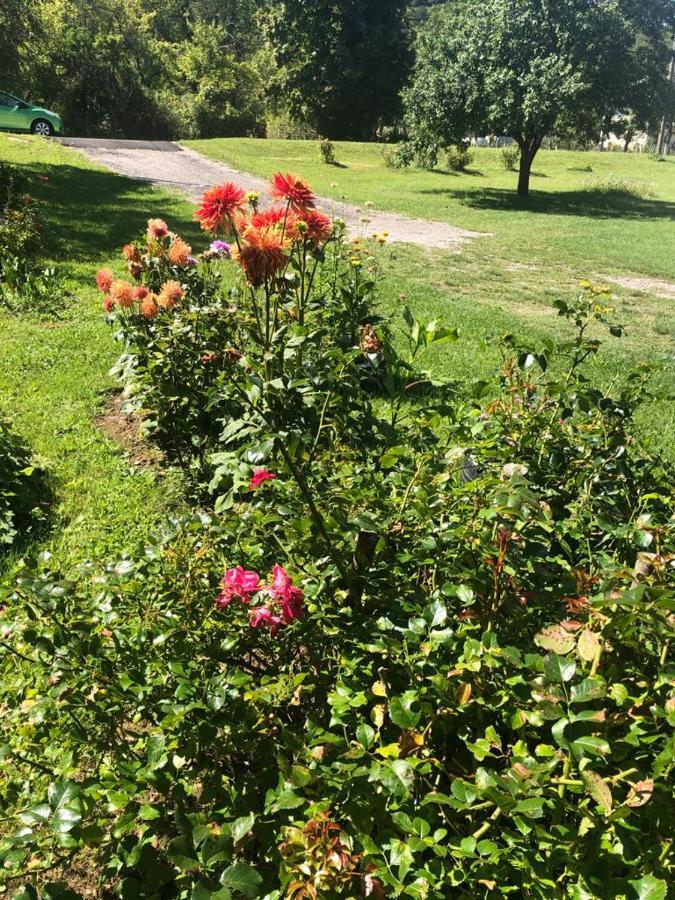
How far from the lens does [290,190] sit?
1.83 m

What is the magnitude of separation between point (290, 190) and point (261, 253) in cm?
26

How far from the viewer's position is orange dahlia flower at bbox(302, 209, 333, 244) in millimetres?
1910

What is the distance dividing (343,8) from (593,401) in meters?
35.9

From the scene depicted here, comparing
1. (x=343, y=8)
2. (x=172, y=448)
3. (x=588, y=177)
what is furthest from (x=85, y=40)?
(x=172, y=448)

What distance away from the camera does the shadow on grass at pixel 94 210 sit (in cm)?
859

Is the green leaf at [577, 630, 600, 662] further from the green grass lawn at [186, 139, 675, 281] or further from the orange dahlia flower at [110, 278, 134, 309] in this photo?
the green grass lawn at [186, 139, 675, 281]

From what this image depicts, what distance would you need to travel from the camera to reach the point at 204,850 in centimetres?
94

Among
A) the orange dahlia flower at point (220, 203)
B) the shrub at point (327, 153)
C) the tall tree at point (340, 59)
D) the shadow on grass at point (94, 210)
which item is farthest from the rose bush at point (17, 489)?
the tall tree at point (340, 59)

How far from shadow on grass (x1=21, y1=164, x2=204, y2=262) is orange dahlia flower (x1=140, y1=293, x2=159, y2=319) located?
5.35m

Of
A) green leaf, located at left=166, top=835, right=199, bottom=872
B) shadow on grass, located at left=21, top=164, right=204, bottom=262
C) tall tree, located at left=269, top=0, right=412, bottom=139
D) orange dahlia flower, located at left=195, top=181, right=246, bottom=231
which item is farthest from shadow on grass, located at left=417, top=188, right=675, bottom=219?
green leaf, located at left=166, top=835, right=199, bottom=872

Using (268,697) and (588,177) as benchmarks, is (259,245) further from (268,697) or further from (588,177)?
(588,177)

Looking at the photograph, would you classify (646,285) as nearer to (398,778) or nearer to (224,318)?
(224,318)

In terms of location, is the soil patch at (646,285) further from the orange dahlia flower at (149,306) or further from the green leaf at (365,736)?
the green leaf at (365,736)

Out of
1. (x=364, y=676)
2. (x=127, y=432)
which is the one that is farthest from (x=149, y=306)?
(x=364, y=676)
